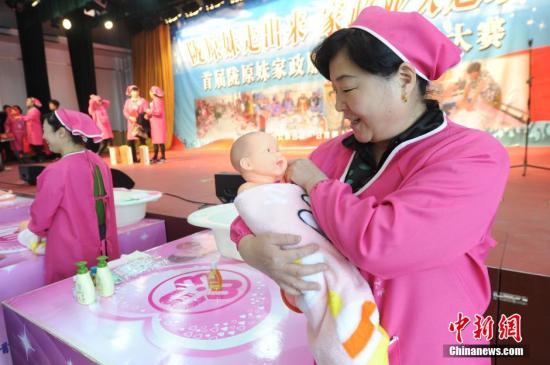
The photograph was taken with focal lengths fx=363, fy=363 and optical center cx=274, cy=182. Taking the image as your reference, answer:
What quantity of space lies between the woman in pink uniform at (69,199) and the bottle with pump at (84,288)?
658 mm

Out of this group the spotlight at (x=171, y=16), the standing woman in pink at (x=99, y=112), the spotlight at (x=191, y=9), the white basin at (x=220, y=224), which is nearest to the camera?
the white basin at (x=220, y=224)

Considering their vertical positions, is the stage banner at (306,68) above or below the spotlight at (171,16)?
below

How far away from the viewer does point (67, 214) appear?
1.89 m

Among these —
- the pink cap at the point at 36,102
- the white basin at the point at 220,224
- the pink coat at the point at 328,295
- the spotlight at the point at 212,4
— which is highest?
the spotlight at the point at 212,4

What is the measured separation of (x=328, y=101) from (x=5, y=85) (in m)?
7.54

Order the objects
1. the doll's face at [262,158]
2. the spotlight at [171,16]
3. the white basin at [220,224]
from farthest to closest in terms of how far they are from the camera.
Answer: the spotlight at [171,16], the white basin at [220,224], the doll's face at [262,158]

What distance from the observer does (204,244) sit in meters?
1.92

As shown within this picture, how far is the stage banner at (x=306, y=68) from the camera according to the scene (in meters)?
4.93

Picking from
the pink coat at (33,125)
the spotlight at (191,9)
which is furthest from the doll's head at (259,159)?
the pink coat at (33,125)

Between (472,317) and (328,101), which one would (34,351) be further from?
(328,101)

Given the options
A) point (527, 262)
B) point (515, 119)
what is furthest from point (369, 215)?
point (515, 119)

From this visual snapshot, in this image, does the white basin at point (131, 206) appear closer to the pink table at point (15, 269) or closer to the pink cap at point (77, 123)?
the pink table at point (15, 269)

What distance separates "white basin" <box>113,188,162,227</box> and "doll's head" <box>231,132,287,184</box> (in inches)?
70.5

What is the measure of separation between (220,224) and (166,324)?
52 centimetres
